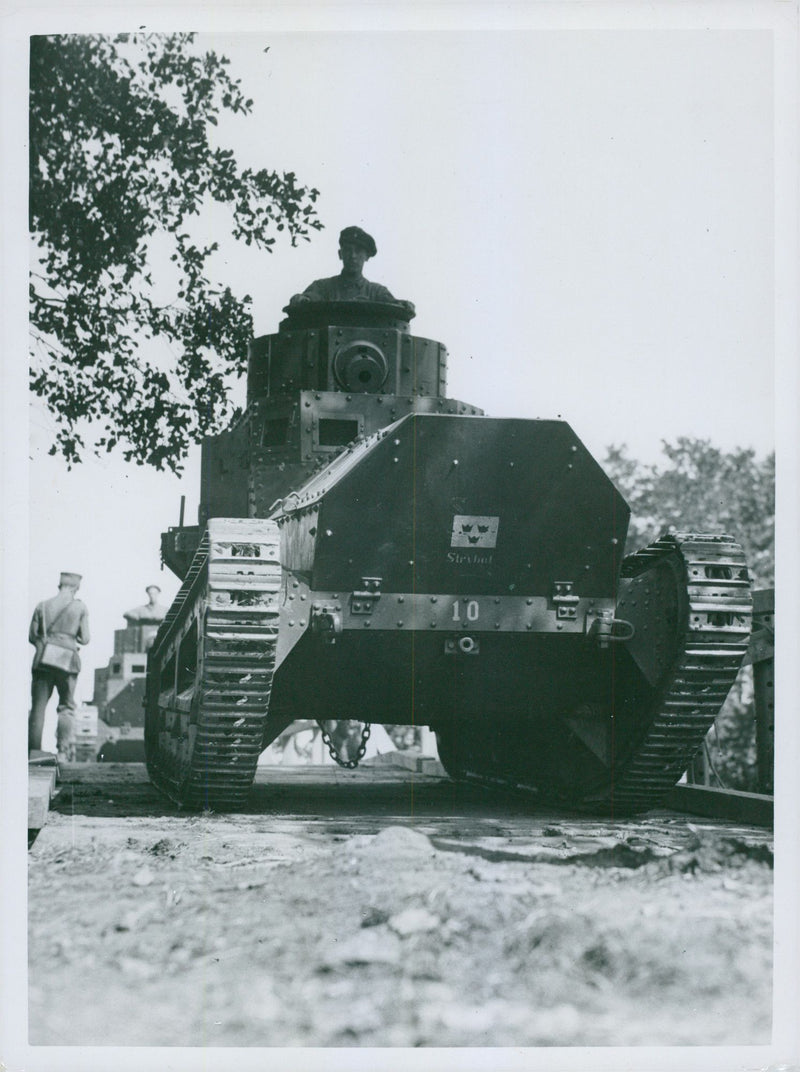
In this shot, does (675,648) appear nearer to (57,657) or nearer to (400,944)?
(400,944)

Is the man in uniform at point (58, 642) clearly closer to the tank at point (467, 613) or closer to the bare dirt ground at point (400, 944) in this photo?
the tank at point (467, 613)

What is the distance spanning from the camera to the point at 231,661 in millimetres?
9500

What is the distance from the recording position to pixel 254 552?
9586mm

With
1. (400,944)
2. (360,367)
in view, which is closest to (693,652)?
(360,367)

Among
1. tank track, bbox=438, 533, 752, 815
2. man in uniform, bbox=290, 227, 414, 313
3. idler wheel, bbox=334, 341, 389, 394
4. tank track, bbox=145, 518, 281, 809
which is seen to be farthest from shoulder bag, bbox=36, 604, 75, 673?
tank track, bbox=438, 533, 752, 815

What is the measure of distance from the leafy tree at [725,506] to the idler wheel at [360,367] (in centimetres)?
1333

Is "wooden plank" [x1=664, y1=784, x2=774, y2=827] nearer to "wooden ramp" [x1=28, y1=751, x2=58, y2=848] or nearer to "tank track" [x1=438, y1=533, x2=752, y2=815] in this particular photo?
"tank track" [x1=438, y1=533, x2=752, y2=815]

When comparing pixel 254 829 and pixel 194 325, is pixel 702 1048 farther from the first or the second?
pixel 194 325

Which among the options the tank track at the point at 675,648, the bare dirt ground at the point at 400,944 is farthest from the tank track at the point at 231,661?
the tank track at the point at 675,648

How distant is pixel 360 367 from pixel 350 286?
0.81m

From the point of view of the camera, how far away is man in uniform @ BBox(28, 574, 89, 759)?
32.9 feet

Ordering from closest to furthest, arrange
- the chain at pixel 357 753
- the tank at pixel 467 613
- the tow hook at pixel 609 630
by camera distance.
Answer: the tank at pixel 467 613, the tow hook at pixel 609 630, the chain at pixel 357 753

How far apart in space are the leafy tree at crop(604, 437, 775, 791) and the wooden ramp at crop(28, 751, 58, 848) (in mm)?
15306

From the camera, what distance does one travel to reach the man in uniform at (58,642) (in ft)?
32.9
